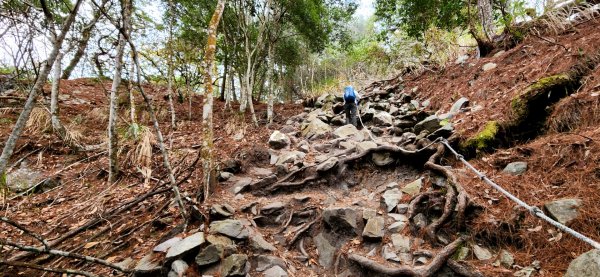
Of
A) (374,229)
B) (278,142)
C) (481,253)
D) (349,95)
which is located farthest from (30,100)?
(349,95)

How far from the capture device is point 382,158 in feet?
16.7

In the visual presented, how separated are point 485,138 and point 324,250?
295 centimetres

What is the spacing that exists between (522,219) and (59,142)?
9.78 meters

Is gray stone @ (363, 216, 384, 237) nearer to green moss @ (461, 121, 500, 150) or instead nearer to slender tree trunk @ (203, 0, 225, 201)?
green moss @ (461, 121, 500, 150)

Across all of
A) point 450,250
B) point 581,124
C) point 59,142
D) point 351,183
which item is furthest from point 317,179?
point 59,142

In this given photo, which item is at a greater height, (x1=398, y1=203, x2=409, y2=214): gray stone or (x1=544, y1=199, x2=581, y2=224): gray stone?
(x1=544, y1=199, x2=581, y2=224): gray stone

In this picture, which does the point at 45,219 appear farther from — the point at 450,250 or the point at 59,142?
the point at 450,250

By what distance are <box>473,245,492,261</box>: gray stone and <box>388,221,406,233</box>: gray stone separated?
0.84m

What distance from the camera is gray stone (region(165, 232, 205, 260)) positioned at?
9.86ft

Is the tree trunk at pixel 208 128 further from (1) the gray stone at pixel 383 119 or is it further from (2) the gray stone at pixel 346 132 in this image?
(1) the gray stone at pixel 383 119

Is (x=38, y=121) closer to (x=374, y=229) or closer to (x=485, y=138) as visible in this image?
(x=374, y=229)

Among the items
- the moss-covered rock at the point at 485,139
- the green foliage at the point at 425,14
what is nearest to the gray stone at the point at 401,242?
the moss-covered rock at the point at 485,139

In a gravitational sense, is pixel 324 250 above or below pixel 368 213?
below

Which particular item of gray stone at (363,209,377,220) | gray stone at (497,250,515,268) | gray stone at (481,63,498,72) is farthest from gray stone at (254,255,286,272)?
gray stone at (481,63,498,72)
